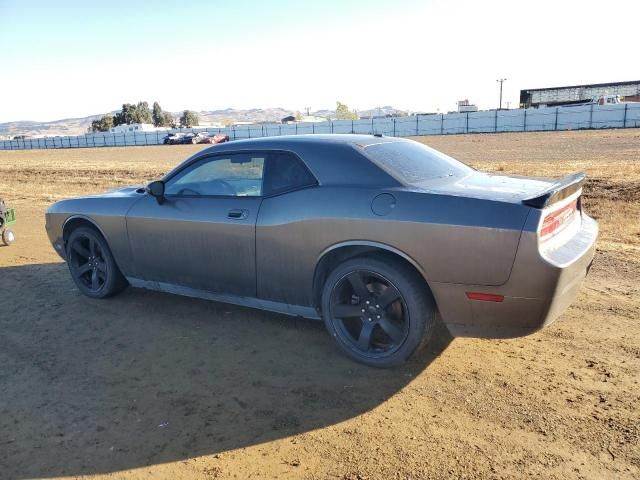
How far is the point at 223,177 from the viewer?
4453 mm

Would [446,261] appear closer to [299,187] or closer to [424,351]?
[424,351]

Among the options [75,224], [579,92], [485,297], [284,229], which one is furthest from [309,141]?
[579,92]

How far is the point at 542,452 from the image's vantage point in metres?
2.70

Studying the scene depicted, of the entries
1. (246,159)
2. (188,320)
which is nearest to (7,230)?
(188,320)

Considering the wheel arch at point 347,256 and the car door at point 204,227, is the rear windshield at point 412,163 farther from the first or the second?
the car door at point 204,227

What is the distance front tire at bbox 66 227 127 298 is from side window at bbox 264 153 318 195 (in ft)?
6.59

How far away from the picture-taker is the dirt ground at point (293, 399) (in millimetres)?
2699

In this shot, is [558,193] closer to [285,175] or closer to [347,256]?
[347,256]

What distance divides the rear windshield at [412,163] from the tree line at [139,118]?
442ft

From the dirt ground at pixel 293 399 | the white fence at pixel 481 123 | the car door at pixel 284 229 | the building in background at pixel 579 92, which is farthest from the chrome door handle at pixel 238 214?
the building in background at pixel 579 92

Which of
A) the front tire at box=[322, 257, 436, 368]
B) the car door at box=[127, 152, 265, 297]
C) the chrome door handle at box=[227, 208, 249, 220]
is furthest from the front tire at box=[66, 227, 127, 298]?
the front tire at box=[322, 257, 436, 368]

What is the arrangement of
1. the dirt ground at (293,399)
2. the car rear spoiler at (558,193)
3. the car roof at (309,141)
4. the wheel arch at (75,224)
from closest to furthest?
the dirt ground at (293,399) → the car rear spoiler at (558,193) → the car roof at (309,141) → the wheel arch at (75,224)

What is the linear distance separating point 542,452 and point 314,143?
8.42 feet

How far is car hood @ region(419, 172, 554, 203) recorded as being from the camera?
330 cm
